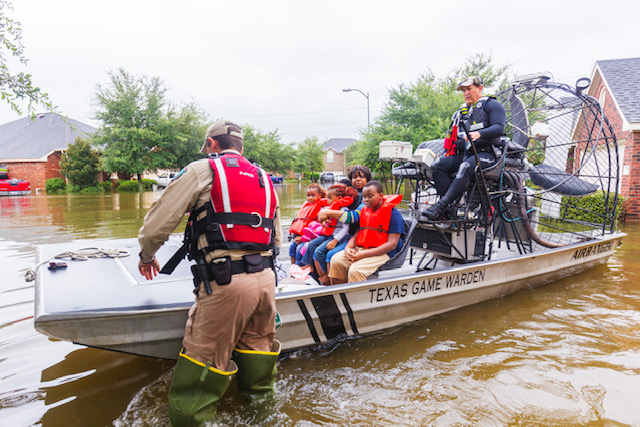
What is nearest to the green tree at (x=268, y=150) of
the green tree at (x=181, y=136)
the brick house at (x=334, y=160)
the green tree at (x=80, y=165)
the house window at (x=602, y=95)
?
the green tree at (x=181, y=136)

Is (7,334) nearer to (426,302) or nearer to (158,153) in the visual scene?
(426,302)

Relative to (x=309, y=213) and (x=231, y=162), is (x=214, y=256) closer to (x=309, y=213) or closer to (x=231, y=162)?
(x=231, y=162)

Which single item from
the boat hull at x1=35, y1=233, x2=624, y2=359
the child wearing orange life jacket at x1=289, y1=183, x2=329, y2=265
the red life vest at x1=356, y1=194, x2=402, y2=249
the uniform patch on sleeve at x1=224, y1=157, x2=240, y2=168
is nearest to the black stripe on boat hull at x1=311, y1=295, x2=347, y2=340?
the boat hull at x1=35, y1=233, x2=624, y2=359

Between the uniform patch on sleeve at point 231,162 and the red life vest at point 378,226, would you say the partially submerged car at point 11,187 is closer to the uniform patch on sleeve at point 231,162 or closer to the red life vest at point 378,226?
the red life vest at point 378,226

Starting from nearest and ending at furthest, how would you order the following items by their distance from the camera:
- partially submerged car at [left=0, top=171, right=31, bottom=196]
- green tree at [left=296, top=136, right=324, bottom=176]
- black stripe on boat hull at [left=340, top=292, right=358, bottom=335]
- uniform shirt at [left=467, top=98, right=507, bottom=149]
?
black stripe on boat hull at [left=340, top=292, right=358, bottom=335] < uniform shirt at [left=467, top=98, right=507, bottom=149] < partially submerged car at [left=0, top=171, right=31, bottom=196] < green tree at [left=296, top=136, right=324, bottom=176]

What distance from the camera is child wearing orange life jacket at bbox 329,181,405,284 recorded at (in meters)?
4.32

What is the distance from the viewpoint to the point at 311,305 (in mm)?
3504

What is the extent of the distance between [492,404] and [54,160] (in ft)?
129

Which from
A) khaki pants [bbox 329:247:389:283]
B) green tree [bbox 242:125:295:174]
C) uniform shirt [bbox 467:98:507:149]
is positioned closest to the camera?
khaki pants [bbox 329:247:389:283]

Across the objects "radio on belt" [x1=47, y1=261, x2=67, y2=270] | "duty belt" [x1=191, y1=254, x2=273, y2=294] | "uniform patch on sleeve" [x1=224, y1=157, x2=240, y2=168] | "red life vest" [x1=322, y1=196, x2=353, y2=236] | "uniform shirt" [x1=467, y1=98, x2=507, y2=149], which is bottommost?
"radio on belt" [x1=47, y1=261, x2=67, y2=270]

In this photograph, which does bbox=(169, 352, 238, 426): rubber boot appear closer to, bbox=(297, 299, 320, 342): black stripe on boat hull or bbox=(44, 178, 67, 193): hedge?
bbox=(297, 299, 320, 342): black stripe on boat hull

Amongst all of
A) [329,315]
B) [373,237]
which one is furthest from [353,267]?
[329,315]

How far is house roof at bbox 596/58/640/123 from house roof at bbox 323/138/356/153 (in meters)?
58.8

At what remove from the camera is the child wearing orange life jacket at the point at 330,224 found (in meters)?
4.92
